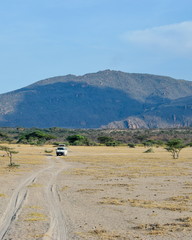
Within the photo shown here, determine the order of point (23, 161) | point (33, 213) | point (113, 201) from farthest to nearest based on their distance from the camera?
point (23, 161), point (113, 201), point (33, 213)

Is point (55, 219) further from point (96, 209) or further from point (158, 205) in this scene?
point (158, 205)

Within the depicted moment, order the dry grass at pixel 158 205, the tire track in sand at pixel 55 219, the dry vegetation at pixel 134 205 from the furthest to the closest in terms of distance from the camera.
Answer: the dry grass at pixel 158 205 → the dry vegetation at pixel 134 205 → the tire track in sand at pixel 55 219

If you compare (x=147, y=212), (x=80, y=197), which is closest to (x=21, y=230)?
(x=147, y=212)

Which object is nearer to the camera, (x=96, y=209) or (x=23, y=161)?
(x=96, y=209)

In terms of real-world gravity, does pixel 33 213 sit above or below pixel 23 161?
below

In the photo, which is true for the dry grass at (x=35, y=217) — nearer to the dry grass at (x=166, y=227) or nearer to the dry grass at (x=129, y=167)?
the dry grass at (x=166, y=227)

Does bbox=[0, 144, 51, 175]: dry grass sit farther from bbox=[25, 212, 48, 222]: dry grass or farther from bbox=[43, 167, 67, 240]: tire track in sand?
bbox=[25, 212, 48, 222]: dry grass

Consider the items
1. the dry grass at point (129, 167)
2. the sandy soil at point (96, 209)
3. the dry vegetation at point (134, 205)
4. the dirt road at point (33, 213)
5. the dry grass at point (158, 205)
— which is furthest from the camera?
the dry grass at point (129, 167)

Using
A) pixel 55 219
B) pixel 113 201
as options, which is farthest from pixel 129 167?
pixel 55 219

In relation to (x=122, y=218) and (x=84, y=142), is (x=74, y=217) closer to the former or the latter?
(x=122, y=218)

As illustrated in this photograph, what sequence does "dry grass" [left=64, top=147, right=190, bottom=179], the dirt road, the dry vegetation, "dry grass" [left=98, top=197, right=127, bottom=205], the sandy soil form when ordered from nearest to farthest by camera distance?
the dirt road
the sandy soil
the dry vegetation
"dry grass" [left=98, top=197, right=127, bottom=205]
"dry grass" [left=64, top=147, right=190, bottom=179]

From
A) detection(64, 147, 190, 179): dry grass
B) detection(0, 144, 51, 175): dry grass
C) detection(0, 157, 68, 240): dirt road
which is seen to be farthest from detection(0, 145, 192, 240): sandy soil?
detection(0, 144, 51, 175): dry grass

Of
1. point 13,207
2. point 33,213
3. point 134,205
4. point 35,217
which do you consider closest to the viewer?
point 35,217

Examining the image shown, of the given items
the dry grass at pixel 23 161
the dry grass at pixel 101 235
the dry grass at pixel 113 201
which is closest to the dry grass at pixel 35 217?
the dry grass at pixel 101 235
